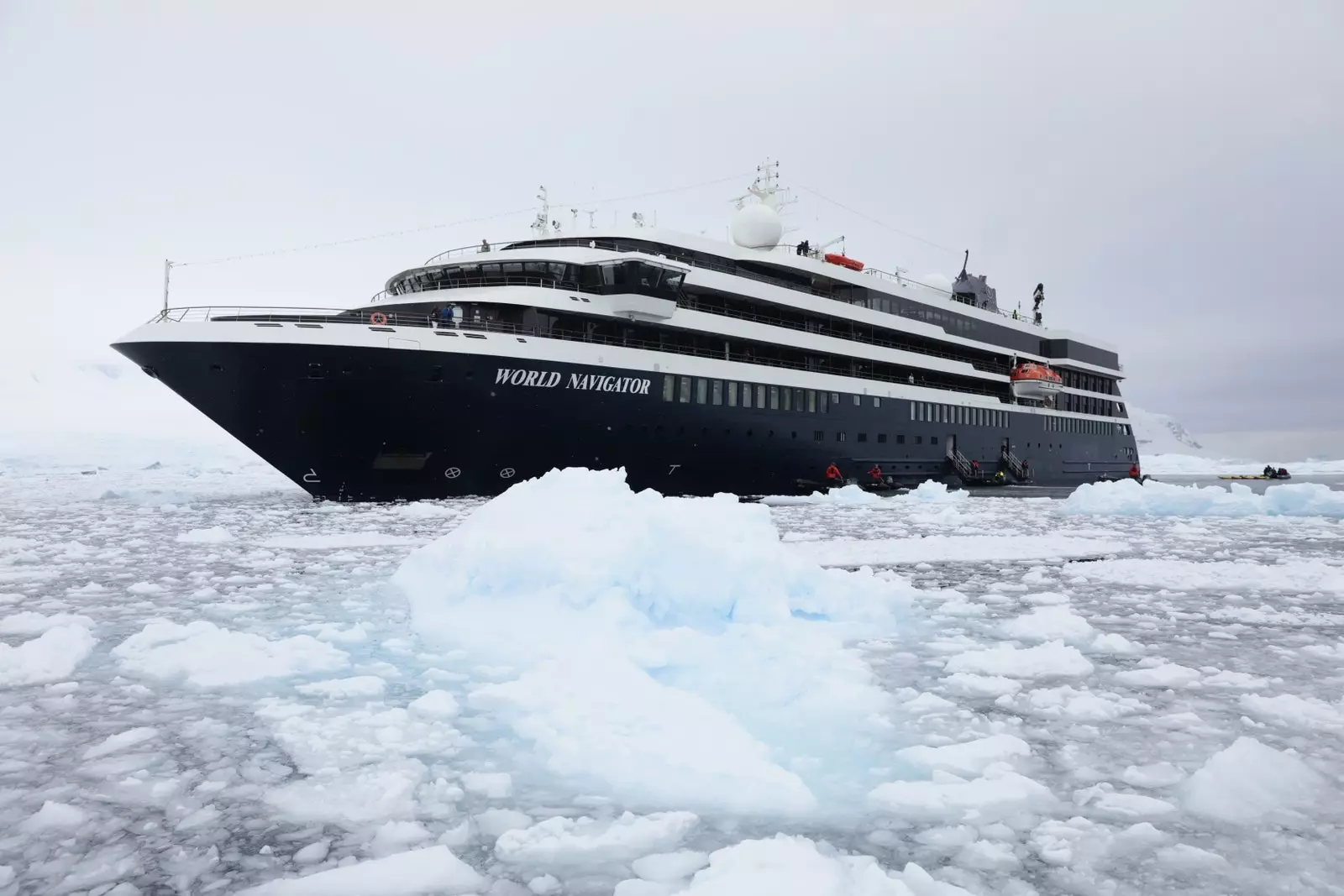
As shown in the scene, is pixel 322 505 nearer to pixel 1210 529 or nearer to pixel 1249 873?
pixel 1249 873

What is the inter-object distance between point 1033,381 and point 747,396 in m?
23.0

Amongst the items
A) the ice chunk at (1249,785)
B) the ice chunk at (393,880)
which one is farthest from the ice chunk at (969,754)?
the ice chunk at (393,880)

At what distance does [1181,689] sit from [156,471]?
2806 inches

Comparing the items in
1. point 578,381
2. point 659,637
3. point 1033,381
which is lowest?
point 659,637

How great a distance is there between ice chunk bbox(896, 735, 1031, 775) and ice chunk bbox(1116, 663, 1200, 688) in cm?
199

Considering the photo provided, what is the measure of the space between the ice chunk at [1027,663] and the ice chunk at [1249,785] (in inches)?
78.4

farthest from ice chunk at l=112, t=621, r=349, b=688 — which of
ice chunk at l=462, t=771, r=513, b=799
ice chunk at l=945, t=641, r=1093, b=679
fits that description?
ice chunk at l=945, t=641, r=1093, b=679

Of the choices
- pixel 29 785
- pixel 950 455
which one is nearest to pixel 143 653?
pixel 29 785

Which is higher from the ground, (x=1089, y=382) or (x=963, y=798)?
(x=1089, y=382)

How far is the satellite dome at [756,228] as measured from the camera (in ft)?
103

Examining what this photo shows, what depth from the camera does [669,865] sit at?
10.6 feet

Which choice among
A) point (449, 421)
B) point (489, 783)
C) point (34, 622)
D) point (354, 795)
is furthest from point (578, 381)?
point (354, 795)

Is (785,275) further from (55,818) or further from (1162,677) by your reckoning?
(55,818)

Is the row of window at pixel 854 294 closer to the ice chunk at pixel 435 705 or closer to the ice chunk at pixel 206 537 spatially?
the ice chunk at pixel 206 537
